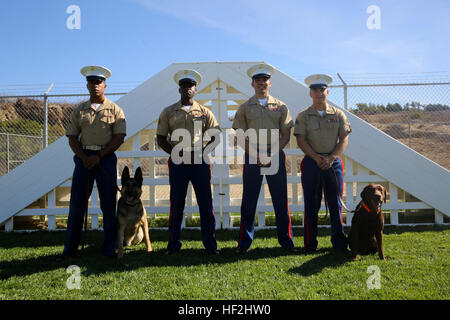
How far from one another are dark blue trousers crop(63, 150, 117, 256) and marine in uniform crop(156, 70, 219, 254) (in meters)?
0.71

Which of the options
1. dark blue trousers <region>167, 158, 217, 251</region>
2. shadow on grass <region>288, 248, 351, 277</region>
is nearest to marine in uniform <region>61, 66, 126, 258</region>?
dark blue trousers <region>167, 158, 217, 251</region>

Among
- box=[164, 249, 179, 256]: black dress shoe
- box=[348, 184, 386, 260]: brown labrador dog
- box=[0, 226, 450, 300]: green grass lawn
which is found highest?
box=[348, 184, 386, 260]: brown labrador dog

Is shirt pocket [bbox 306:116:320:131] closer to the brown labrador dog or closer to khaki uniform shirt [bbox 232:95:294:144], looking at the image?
khaki uniform shirt [bbox 232:95:294:144]

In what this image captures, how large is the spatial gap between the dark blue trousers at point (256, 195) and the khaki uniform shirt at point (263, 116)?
0.36m

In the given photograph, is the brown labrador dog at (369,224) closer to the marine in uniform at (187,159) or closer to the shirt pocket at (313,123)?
the shirt pocket at (313,123)

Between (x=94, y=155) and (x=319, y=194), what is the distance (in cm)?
276

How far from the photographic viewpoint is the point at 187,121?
3.79 meters

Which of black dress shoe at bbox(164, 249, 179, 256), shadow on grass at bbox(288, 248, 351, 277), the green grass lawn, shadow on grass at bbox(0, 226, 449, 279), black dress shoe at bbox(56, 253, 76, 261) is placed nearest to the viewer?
the green grass lawn

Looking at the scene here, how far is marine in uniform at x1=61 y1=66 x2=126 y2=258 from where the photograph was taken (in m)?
3.82

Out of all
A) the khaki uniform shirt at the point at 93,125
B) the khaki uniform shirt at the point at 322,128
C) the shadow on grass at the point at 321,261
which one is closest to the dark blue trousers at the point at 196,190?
the khaki uniform shirt at the point at 93,125

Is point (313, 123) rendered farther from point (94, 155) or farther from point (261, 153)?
point (94, 155)

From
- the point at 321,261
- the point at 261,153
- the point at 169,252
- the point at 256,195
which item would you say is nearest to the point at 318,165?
the point at 261,153

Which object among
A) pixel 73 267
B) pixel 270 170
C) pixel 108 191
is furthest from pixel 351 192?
pixel 73 267
